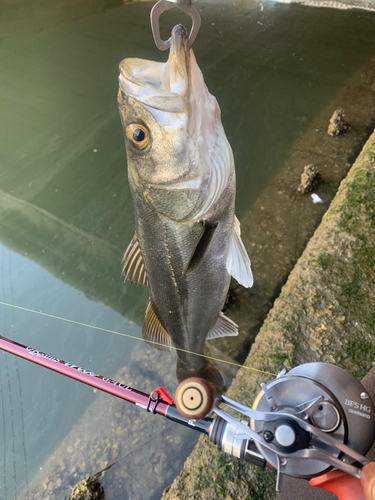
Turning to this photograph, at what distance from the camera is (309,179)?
3174 mm

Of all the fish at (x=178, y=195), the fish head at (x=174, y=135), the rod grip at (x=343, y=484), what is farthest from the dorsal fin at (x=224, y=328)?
the rod grip at (x=343, y=484)

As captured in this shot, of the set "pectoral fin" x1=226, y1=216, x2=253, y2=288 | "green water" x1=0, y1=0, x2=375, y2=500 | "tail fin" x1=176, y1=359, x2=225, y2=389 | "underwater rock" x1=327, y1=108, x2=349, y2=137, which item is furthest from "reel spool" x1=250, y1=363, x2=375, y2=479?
"underwater rock" x1=327, y1=108, x2=349, y2=137

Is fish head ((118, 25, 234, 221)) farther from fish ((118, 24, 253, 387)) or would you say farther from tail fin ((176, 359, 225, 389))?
tail fin ((176, 359, 225, 389))

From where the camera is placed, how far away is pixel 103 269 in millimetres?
3295

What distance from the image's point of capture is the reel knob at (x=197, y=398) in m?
0.93

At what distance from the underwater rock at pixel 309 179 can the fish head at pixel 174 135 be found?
7.07 ft

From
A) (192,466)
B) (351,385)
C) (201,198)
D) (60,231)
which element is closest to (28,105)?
(60,231)

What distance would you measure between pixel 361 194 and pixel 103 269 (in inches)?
93.4

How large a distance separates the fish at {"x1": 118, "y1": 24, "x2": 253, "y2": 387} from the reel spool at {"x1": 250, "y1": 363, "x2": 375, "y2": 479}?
0.62 metres

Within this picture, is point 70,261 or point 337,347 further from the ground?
point 337,347

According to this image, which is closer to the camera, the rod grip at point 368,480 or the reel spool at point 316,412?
the rod grip at point 368,480

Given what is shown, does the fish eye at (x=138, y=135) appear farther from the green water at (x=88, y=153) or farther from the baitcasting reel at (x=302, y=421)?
the green water at (x=88, y=153)

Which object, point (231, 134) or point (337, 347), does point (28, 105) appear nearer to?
point (231, 134)

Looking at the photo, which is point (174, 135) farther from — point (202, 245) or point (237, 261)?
point (237, 261)
